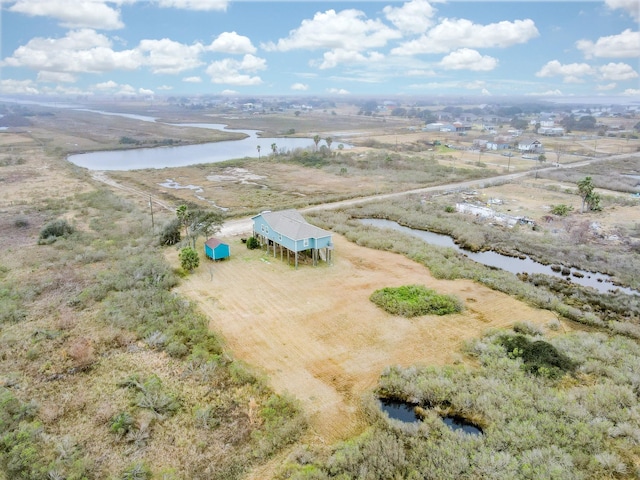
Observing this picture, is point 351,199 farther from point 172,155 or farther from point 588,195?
point 172,155

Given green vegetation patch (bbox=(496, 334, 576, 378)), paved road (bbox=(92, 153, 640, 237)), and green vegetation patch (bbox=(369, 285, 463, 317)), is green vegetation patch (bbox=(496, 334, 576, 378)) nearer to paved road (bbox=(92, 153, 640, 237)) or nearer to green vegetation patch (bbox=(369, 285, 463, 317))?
green vegetation patch (bbox=(369, 285, 463, 317))

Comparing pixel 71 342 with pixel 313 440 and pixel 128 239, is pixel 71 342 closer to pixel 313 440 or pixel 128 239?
pixel 313 440

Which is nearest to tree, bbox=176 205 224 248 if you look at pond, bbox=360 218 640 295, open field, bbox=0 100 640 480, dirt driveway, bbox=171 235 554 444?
open field, bbox=0 100 640 480

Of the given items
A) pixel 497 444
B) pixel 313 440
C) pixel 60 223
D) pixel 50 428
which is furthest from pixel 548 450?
pixel 60 223

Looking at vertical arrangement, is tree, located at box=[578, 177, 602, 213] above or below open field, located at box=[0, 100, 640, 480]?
above

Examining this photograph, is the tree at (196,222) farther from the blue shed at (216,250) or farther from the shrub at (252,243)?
the shrub at (252,243)
